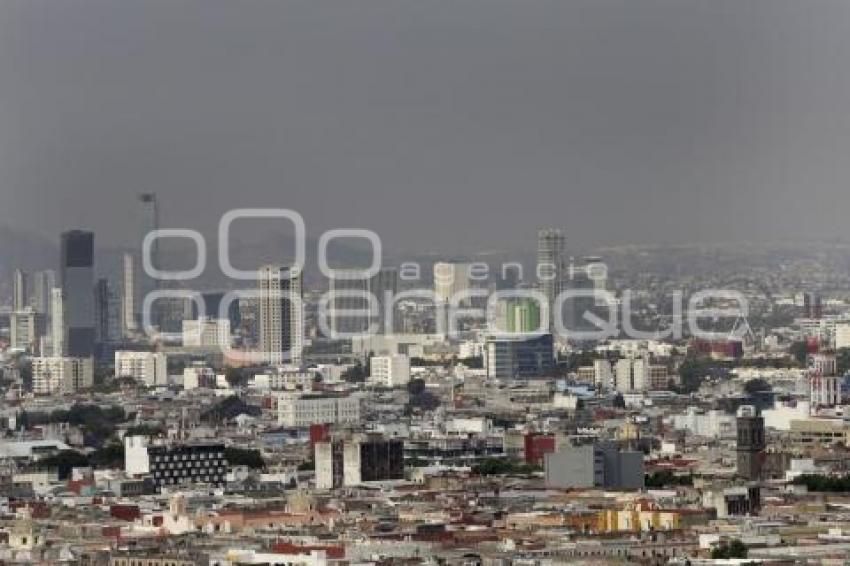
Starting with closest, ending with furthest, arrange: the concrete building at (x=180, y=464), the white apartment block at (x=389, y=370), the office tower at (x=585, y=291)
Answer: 1. the concrete building at (x=180, y=464)
2. the white apartment block at (x=389, y=370)
3. the office tower at (x=585, y=291)

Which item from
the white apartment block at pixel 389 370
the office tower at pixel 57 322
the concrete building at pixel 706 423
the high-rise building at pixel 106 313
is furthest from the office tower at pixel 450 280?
the concrete building at pixel 706 423

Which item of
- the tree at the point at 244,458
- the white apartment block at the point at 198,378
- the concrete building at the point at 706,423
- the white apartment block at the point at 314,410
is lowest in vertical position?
the tree at the point at 244,458

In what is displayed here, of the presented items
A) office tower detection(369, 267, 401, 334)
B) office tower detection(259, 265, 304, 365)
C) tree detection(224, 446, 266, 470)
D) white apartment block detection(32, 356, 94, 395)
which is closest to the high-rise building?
office tower detection(259, 265, 304, 365)

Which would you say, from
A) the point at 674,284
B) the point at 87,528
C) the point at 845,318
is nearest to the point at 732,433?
the point at 87,528

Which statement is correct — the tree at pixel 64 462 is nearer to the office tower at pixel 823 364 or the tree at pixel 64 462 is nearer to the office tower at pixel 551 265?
the office tower at pixel 823 364

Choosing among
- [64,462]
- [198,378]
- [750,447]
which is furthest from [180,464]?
[198,378]

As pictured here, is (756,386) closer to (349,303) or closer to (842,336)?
(842,336)

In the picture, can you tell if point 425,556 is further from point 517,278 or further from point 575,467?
point 517,278
